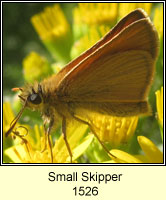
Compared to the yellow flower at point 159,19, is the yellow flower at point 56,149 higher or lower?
lower

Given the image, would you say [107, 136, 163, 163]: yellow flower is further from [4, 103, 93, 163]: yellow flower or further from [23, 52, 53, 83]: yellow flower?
[23, 52, 53, 83]: yellow flower

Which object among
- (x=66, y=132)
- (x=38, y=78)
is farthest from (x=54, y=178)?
(x=38, y=78)

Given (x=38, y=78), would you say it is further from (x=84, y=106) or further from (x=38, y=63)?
(x=84, y=106)

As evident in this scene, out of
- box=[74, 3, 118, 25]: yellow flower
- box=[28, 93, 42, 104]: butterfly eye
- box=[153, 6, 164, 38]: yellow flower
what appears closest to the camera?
box=[28, 93, 42, 104]: butterfly eye

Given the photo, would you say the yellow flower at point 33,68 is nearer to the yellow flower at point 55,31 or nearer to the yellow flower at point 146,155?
the yellow flower at point 55,31

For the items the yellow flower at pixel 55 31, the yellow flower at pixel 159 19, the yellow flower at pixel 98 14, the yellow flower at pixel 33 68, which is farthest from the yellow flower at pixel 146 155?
the yellow flower at pixel 55 31

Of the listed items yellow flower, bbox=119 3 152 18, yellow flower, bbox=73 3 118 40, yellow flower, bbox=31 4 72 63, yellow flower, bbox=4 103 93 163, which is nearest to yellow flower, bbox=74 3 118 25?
yellow flower, bbox=73 3 118 40
